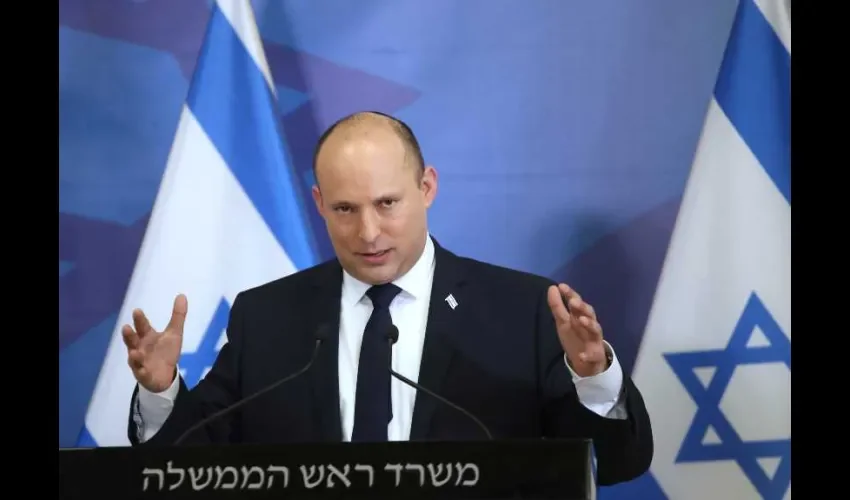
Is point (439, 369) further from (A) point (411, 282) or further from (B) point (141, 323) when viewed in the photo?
(B) point (141, 323)

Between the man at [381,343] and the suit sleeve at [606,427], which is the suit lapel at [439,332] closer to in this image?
the man at [381,343]

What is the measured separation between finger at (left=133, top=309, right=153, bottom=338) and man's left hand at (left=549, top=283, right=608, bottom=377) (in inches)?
32.7

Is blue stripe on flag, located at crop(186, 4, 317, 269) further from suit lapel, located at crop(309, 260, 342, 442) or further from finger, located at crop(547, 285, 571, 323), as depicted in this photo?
finger, located at crop(547, 285, 571, 323)

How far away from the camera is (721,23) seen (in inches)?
131

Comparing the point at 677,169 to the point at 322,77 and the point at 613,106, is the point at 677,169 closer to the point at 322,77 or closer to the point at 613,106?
the point at 613,106

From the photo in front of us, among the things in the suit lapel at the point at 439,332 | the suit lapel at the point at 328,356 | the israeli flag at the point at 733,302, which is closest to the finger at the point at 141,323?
the suit lapel at the point at 328,356

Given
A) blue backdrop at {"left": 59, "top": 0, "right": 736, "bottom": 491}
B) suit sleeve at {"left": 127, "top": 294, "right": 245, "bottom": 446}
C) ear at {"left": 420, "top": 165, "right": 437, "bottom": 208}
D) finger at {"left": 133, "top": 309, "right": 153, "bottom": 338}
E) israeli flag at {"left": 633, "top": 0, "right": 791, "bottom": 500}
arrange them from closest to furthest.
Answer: finger at {"left": 133, "top": 309, "right": 153, "bottom": 338} < suit sleeve at {"left": 127, "top": 294, "right": 245, "bottom": 446} < ear at {"left": 420, "top": 165, "right": 437, "bottom": 208} < israeli flag at {"left": 633, "top": 0, "right": 791, "bottom": 500} < blue backdrop at {"left": 59, "top": 0, "right": 736, "bottom": 491}

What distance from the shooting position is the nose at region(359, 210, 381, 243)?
9.10ft

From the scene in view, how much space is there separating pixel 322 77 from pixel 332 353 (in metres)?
1.04

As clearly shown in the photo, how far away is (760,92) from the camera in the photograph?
128 inches

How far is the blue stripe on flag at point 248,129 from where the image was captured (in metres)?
3.39

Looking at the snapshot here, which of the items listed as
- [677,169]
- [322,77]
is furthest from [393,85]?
[677,169]

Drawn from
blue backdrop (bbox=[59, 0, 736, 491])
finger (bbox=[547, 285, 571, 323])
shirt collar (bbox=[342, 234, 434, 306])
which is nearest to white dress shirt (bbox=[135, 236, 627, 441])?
shirt collar (bbox=[342, 234, 434, 306])

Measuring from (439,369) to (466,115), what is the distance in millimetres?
949
